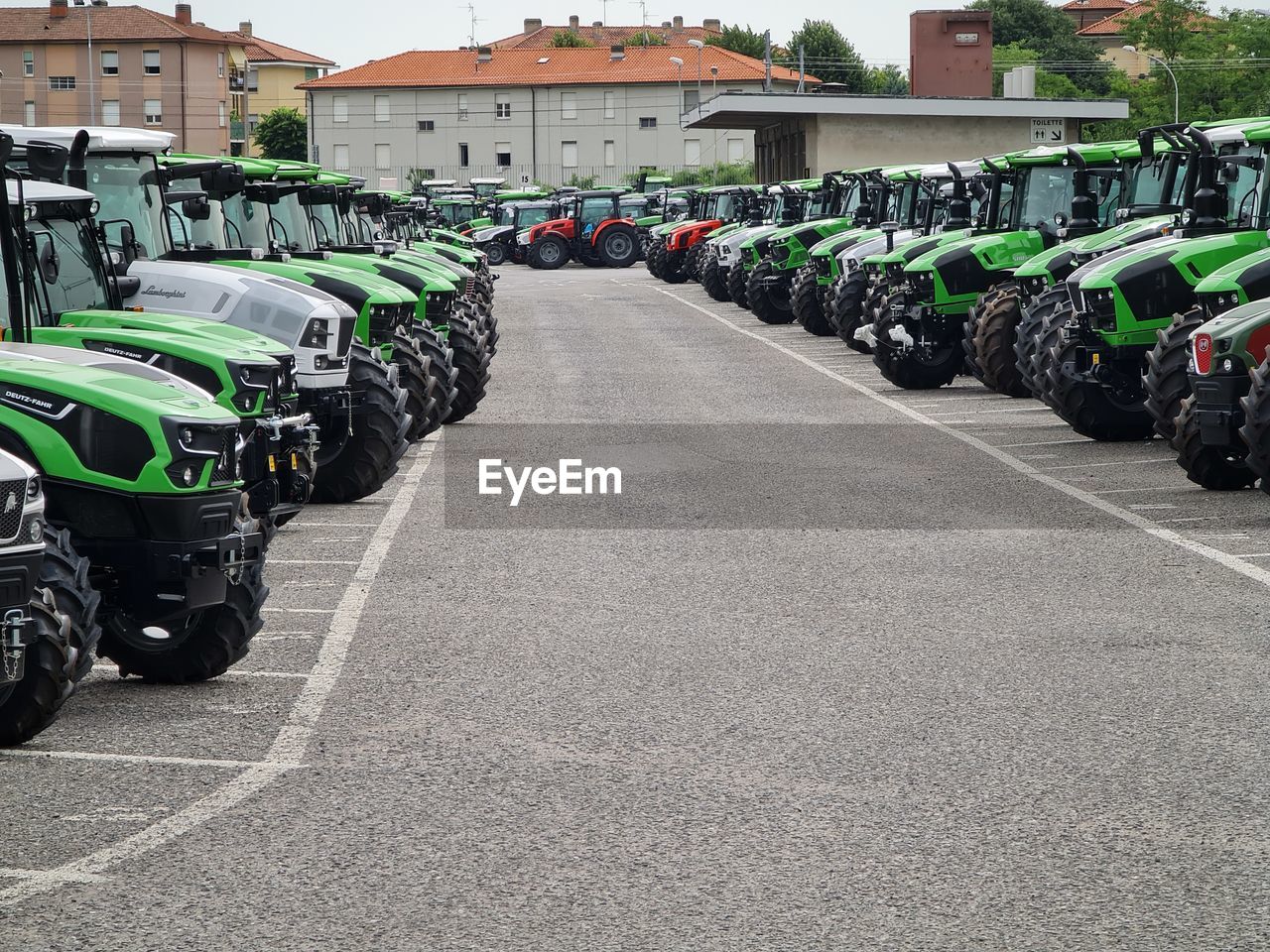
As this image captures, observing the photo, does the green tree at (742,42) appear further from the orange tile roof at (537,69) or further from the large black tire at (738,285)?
the large black tire at (738,285)

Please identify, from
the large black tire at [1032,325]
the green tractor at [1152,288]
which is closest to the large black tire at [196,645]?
the green tractor at [1152,288]

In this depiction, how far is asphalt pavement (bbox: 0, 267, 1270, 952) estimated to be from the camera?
17.1 feet

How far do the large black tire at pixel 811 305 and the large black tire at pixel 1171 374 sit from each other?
15881 millimetres

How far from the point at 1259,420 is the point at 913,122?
1810 inches

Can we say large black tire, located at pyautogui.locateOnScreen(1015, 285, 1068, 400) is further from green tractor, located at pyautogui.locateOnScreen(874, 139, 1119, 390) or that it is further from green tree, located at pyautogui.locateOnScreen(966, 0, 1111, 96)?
green tree, located at pyautogui.locateOnScreen(966, 0, 1111, 96)

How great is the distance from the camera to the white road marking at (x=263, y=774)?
552 cm

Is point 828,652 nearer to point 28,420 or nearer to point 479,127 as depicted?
point 28,420

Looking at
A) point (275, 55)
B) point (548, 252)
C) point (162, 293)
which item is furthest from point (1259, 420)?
point (275, 55)

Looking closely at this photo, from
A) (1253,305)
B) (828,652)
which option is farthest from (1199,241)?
(828,652)

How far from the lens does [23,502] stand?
21.5 ft

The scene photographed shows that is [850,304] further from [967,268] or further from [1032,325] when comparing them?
[1032,325]

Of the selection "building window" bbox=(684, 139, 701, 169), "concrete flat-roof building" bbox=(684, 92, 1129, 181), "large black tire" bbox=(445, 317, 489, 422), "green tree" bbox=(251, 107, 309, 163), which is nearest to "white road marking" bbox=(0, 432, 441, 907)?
"large black tire" bbox=(445, 317, 489, 422)

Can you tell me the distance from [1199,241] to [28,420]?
10.4m

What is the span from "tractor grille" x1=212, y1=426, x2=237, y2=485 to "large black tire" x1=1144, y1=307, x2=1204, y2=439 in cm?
828
